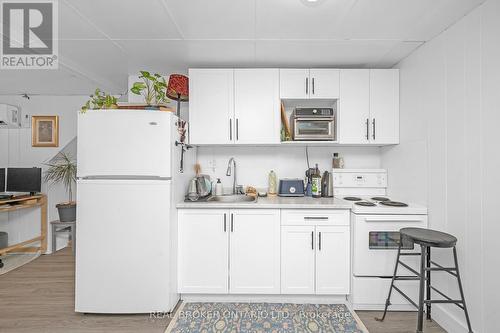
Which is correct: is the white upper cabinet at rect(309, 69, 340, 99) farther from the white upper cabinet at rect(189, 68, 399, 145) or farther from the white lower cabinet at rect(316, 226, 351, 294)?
the white lower cabinet at rect(316, 226, 351, 294)

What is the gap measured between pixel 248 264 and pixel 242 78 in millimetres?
1904

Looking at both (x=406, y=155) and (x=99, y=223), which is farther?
(x=406, y=155)

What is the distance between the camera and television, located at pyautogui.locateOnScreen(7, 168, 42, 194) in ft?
11.9

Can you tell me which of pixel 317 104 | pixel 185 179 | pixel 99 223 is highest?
pixel 317 104

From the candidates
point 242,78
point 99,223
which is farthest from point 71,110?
point 242,78

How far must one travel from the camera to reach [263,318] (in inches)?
84.0

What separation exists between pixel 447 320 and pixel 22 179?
5.37 meters

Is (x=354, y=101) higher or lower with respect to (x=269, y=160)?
higher

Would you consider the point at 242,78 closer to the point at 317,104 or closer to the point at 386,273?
the point at 317,104

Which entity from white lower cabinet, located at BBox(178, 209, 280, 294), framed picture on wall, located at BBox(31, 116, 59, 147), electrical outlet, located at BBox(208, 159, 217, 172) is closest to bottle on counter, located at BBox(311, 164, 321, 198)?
white lower cabinet, located at BBox(178, 209, 280, 294)

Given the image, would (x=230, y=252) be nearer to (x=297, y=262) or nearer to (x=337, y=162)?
(x=297, y=262)

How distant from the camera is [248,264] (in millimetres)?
2332

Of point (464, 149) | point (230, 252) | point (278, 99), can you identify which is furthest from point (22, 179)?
point (464, 149)

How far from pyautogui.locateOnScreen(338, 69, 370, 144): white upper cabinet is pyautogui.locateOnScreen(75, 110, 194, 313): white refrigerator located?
1819 millimetres
